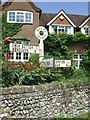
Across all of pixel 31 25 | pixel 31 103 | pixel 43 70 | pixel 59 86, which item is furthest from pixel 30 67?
pixel 31 25

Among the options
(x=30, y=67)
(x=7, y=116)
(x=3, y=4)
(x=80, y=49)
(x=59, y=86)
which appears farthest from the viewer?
(x=80, y=49)

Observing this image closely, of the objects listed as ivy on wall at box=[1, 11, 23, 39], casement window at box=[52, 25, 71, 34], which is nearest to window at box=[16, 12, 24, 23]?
ivy on wall at box=[1, 11, 23, 39]

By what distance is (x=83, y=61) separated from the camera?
21047mm

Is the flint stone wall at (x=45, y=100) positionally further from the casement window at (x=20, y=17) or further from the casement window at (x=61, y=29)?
the casement window at (x=61, y=29)

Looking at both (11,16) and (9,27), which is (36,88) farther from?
(11,16)

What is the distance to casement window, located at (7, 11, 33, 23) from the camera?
18859 millimetres

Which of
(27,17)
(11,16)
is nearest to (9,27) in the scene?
(11,16)

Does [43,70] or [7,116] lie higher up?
[43,70]

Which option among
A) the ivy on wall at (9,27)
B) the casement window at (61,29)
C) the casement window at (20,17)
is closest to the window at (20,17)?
the casement window at (20,17)

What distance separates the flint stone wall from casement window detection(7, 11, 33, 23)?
10.3m

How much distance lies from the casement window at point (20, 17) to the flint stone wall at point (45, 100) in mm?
10343

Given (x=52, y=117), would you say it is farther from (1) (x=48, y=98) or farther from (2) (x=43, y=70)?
(2) (x=43, y=70)

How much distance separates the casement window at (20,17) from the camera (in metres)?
18.9

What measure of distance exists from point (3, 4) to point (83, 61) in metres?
9.01
